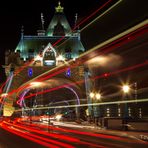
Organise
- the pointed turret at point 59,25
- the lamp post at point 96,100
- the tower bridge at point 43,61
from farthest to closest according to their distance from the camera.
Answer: the pointed turret at point 59,25 → the tower bridge at point 43,61 → the lamp post at point 96,100

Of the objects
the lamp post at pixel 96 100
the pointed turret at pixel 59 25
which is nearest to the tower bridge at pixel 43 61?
the pointed turret at pixel 59 25

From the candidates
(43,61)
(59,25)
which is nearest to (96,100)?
(43,61)

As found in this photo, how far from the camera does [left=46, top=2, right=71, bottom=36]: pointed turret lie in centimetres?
8638

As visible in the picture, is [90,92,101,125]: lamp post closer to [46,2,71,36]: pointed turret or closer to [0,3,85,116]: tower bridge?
[0,3,85,116]: tower bridge

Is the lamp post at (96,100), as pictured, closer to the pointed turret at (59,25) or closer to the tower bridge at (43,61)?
the tower bridge at (43,61)

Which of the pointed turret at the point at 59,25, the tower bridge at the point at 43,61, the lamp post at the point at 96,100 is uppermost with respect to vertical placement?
the pointed turret at the point at 59,25

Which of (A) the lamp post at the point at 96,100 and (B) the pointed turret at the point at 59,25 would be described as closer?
(A) the lamp post at the point at 96,100

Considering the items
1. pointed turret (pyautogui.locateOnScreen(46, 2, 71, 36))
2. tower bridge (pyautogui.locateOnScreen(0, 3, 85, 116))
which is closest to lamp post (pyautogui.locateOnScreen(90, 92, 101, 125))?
tower bridge (pyautogui.locateOnScreen(0, 3, 85, 116))

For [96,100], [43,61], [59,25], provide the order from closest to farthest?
[96,100], [43,61], [59,25]

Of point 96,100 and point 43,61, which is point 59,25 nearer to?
point 43,61

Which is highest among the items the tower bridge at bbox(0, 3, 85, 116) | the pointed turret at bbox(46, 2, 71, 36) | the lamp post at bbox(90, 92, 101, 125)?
the pointed turret at bbox(46, 2, 71, 36)

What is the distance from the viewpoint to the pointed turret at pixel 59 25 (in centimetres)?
8638

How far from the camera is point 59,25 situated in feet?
291

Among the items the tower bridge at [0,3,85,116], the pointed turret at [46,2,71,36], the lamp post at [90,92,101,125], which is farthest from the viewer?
the pointed turret at [46,2,71,36]
